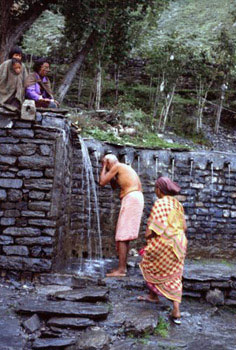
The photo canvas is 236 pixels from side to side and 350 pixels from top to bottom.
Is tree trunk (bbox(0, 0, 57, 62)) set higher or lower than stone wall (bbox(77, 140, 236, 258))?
higher

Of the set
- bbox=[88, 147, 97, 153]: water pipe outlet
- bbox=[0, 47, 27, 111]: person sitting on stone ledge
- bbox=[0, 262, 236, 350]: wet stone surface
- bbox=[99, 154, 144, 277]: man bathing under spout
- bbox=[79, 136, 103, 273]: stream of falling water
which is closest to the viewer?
bbox=[0, 262, 236, 350]: wet stone surface

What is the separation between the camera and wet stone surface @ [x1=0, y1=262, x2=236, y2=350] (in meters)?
3.32

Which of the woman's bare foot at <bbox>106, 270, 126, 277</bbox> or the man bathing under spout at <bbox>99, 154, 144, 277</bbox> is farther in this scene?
the man bathing under spout at <bbox>99, 154, 144, 277</bbox>

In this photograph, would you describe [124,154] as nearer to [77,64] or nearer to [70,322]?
[70,322]

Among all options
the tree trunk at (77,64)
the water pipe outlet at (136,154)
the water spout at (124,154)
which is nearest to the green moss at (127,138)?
the water pipe outlet at (136,154)

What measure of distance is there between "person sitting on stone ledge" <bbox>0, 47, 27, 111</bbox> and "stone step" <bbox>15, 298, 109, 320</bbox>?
8.64 ft

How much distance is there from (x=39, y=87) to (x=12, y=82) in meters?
0.58

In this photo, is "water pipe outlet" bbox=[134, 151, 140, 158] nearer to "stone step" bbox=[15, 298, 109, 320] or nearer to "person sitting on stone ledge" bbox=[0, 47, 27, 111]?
"person sitting on stone ledge" bbox=[0, 47, 27, 111]

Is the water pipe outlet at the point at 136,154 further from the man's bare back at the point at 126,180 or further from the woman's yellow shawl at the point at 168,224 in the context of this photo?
the woman's yellow shawl at the point at 168,224

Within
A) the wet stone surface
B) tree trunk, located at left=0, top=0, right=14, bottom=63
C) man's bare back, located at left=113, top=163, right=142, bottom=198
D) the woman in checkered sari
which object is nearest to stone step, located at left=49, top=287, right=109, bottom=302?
the wet stone surface

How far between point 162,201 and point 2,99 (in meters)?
2.64

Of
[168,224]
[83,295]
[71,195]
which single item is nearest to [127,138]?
[71,195]

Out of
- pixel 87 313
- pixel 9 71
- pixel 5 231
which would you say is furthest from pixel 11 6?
pixel 87 313

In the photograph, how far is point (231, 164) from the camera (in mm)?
8734
